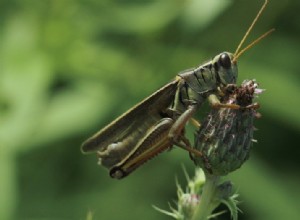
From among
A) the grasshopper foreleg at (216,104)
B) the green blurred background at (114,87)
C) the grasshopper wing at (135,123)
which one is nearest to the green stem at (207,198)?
the grasshopper foreleg at (216,104)

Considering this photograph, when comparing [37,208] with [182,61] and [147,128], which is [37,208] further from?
[147,128]

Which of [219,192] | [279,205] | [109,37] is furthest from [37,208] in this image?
[219,192]

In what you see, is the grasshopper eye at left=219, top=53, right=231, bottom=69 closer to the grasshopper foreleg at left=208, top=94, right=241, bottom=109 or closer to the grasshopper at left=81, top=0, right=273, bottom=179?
the grasshopper at left=81, top=0, right=273, bottom=179

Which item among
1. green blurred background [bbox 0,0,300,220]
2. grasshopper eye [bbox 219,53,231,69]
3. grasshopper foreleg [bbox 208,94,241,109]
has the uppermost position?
grasshopper eye [bbox 219,53,231,69]

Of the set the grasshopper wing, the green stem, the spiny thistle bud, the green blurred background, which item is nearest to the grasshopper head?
the spiny thistle bud

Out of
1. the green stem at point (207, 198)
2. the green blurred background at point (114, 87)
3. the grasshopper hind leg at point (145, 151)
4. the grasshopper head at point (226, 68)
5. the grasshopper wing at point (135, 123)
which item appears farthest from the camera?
the green blurred background at point (114, 87)

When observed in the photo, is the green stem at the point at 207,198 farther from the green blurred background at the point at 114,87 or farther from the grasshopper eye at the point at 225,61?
the green blurred background at the point at 114,87

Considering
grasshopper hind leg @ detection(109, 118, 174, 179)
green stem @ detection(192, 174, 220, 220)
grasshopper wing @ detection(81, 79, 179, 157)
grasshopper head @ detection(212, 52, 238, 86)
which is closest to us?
green stem @ detection(192, 174, 220, 220)
